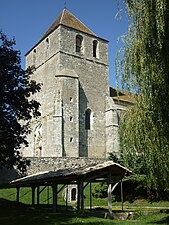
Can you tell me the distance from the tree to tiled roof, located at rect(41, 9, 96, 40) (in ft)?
71.2

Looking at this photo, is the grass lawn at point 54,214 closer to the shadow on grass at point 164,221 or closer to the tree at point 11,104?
the shadow on grass at point 164,221

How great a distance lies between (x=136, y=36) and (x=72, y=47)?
2604 cm

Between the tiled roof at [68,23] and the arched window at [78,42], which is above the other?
the tiled roof at [68,23]

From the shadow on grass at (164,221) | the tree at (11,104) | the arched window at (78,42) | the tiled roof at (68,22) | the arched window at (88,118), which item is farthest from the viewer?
the arched window at (78,42)

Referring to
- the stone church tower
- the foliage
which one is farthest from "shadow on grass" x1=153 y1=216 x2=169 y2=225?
the stone church tower

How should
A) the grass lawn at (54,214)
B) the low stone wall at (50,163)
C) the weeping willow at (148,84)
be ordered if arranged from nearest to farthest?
the weeping willow at (148,84) < the grass lawn at (54,214) < the low stone wall at (50,163)

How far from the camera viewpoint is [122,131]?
32.1 feet

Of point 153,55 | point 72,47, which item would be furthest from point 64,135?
point 153,55

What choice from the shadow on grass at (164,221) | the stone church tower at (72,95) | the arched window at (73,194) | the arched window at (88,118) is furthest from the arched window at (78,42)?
the shadow on grass at (164,221)

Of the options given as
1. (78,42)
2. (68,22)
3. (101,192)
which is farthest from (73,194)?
(68,22)

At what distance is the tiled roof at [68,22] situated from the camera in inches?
1368

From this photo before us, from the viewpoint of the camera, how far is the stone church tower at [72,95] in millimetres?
30422

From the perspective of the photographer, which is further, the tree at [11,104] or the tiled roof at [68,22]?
the tiled roof at [68,22]

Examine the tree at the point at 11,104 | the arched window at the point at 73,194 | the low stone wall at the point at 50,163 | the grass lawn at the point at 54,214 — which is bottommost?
the grass lawn at the point at 54,214
